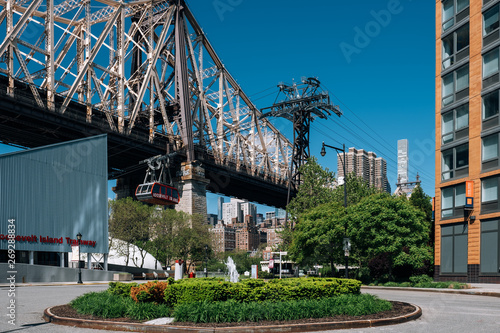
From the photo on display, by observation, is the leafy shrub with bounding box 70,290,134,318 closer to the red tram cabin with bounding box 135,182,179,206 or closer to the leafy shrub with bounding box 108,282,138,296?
the leafy shrub with bounding box 108,282,138,296

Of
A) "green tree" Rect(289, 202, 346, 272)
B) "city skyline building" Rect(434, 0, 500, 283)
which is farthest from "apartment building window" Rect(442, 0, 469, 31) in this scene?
"green tree" Rect(289, 202, 346, 272)

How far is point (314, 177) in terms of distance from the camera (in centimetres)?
6450

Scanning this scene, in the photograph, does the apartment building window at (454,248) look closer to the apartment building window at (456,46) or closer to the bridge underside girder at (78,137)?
the apartment building window at (456,46)

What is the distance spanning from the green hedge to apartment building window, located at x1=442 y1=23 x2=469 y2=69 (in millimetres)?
29267

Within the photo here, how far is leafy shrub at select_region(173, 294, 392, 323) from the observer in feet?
45.2

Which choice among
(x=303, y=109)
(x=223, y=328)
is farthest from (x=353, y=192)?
(x=223, y=328)

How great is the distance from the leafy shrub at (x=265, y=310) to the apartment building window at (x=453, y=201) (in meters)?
25.8

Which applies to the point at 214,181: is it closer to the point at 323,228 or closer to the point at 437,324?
the point at 323,228

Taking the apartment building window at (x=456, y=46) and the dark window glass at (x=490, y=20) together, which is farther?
the apartment building window at (x=456, y=46)

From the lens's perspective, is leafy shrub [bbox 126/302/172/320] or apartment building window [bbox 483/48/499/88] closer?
leafy shrub [bbox 126/302/172/320]

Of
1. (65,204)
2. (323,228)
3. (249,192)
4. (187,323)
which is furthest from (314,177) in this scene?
(187,323)

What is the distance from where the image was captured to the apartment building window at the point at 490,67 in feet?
120

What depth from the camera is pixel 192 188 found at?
245ft

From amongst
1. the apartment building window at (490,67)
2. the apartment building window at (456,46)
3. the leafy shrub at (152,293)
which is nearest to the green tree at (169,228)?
the apartment building window at (456,46)
